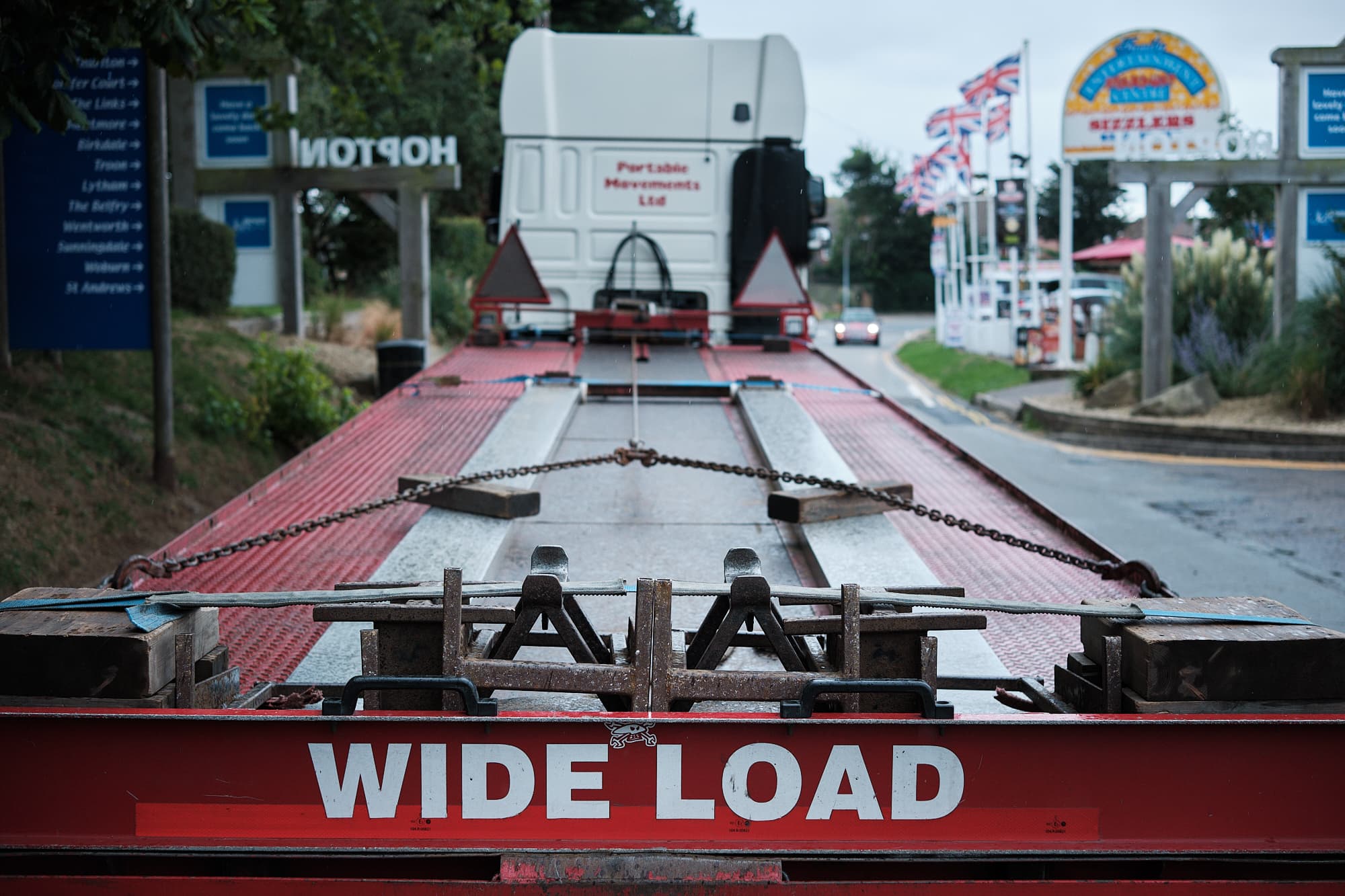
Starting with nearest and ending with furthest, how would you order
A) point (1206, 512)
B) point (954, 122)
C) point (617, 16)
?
point (1206, 512) → point (954, 122) → point (617, 16)

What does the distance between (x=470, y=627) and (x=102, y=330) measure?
7244 mm

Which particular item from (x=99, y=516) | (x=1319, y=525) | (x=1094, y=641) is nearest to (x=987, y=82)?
(x=1319, y=525)

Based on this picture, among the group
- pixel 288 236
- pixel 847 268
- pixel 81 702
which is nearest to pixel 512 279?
pixel 81 702

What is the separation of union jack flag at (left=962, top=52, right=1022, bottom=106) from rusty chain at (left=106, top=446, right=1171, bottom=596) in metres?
27.1

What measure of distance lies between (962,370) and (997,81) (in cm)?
682

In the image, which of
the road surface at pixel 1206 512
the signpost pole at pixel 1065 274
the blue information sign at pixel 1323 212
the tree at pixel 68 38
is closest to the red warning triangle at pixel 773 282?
the road surface at pixel 1206 512

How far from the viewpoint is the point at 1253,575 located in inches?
346

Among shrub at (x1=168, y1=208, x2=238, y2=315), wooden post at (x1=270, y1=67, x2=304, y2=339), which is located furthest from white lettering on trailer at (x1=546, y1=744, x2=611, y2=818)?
wooden post at (x1=270, y1=67, x2=304, y2=339)

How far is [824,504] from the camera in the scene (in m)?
4.45

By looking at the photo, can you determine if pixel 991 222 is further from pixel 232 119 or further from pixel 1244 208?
pixel 232 119

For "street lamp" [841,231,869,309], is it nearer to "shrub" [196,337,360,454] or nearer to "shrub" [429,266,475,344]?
"shrub" [429,266,475,344]

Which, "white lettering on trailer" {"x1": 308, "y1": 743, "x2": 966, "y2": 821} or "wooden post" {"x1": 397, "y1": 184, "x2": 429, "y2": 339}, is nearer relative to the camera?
"white lettering on trailer" {"x1": 308, "y1": 743, "x2": 966, "y2": 821}

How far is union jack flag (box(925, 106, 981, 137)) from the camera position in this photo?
105 ft

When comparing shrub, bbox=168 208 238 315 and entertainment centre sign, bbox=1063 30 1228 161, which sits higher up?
entertainment centre sign, bbox=1063 30 1228 161
